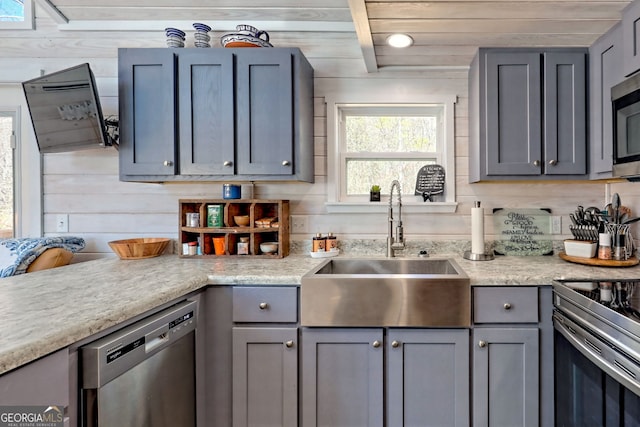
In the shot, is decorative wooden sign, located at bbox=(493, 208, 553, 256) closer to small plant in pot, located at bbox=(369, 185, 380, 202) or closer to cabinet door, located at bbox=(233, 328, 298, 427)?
small plant in pot, located at bbox=(369, 185, 380, 202)

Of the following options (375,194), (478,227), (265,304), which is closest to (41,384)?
(265,304)

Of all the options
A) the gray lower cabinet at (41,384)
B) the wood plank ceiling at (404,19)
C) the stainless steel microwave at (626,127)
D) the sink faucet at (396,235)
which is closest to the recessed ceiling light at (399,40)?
the wood plank ceiling at (404,19)

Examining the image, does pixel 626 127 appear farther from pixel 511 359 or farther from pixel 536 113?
pixel 511 359

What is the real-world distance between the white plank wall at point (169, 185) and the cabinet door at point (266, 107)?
36cm

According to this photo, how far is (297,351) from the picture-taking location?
158 centimetres

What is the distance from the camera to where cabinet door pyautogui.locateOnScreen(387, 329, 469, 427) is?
1546 mm

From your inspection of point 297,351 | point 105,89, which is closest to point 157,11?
point 105,89

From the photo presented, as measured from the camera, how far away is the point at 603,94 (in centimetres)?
179

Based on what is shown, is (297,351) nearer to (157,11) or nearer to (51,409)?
(51,409)

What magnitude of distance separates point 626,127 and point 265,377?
2003 mm

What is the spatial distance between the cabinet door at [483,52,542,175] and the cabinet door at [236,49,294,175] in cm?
111

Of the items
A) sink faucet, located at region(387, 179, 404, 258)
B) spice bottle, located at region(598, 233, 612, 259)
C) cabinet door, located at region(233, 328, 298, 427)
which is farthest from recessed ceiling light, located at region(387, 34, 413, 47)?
cabinet door, located at region(233, 328, 298, 427)

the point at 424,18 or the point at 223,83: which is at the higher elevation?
the point at 424,18

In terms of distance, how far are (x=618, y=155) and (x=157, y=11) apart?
268 cm
